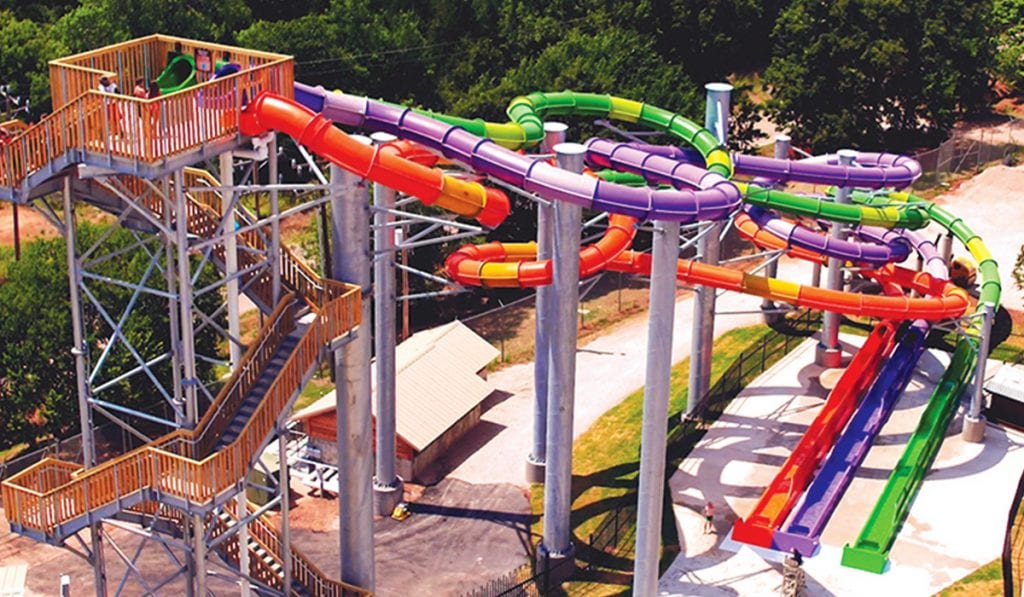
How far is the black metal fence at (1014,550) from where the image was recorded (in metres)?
43.8

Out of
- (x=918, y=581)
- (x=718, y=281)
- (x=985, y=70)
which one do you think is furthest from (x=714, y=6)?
(x=918, y=581)

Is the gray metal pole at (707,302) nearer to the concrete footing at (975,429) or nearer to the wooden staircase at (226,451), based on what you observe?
the concrete footing at (975,429)

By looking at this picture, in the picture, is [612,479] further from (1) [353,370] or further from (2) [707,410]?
(1) [353,370]

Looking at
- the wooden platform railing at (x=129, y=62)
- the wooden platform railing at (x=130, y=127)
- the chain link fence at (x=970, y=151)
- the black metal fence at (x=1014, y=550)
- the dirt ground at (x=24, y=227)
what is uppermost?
the wooden platform railing at (x=129, y=62)

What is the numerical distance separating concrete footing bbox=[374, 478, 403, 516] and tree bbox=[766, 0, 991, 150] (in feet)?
142

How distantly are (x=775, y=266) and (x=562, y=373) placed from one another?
82.6ft

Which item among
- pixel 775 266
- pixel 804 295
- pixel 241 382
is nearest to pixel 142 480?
pixel 241 382

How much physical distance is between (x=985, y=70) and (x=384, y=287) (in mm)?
57619

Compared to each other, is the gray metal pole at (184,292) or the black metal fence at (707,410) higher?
the gray metal pole at (184,292)

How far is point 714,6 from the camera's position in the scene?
9931cm

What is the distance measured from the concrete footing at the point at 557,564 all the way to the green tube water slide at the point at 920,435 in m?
8.37

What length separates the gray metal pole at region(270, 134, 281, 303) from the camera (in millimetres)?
35844

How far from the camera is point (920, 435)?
52.3 m

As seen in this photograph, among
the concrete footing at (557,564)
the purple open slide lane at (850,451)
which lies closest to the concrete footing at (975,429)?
the purple open slide lane at (850,451)
